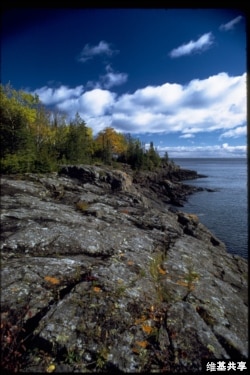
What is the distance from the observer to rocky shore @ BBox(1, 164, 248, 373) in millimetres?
4426

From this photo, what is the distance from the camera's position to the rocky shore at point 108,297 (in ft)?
14.5

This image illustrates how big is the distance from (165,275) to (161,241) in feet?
9.86

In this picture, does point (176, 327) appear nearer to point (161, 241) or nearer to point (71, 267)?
point (71, 267)

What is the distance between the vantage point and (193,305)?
6230 mm

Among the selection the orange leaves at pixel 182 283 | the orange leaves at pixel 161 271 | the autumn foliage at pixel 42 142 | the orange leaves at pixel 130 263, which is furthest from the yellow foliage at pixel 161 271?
the autumn foliage at pixel 42 142

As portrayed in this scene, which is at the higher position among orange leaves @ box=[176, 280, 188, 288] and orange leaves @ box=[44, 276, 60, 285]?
orange leaves @ box=[44, 276, 60, 285]

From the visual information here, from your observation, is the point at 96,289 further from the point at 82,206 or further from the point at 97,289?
the point at 82,206

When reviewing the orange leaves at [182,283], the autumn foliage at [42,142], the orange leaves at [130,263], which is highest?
the autumn foliage at [42,142]

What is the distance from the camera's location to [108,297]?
5840 millimetres

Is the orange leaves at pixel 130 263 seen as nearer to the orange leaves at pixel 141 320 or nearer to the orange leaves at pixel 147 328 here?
the orange leaves at pixel 141 320

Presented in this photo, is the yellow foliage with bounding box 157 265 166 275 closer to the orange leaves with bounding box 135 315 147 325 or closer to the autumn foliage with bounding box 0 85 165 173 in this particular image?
the orange leaves with bounding box 135 315 147 325

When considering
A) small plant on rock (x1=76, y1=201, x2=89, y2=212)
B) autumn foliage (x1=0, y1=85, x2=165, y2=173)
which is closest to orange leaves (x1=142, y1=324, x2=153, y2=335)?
small plant on rock (x1=76, y1=201, x2=89, y2=212)

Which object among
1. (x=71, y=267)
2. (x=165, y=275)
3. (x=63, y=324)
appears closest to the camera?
(x=63, y=324)

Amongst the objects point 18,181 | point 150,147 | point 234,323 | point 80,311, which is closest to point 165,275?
point 234,323
